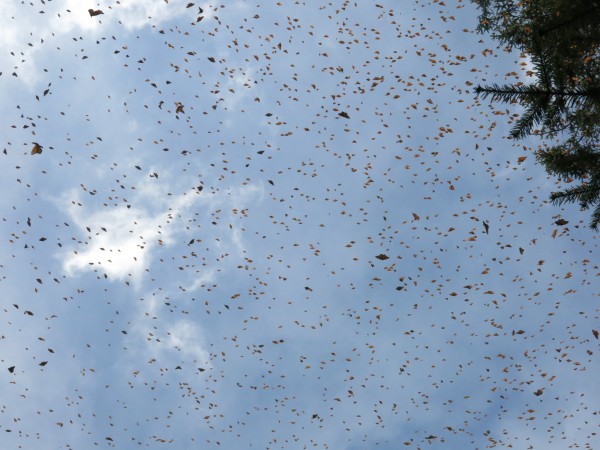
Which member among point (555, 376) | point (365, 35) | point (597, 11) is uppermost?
point (365, 35)

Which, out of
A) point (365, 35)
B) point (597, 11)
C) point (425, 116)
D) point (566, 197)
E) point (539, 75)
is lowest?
point (539, 75)

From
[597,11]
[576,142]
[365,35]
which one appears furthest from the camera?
[365,35]

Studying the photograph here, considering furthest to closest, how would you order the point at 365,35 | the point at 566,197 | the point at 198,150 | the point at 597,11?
1. the point at 198,150
2. the point at 365,35
3. the point at 566,197
4. the point at 597,11

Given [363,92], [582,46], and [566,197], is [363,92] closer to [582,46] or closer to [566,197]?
[582,46]

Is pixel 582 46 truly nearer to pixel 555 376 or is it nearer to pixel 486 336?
pixel 486 336

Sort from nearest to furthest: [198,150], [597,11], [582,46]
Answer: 1. [597,11]
2. [582,46]
3. [198,150]

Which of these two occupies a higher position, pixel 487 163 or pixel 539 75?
pixel 487 163

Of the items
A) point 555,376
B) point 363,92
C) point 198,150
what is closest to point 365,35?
point 363,92

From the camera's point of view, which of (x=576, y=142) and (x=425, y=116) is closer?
(x=576, y=142)

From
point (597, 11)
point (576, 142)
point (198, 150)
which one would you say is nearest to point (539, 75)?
point (597, 11)
